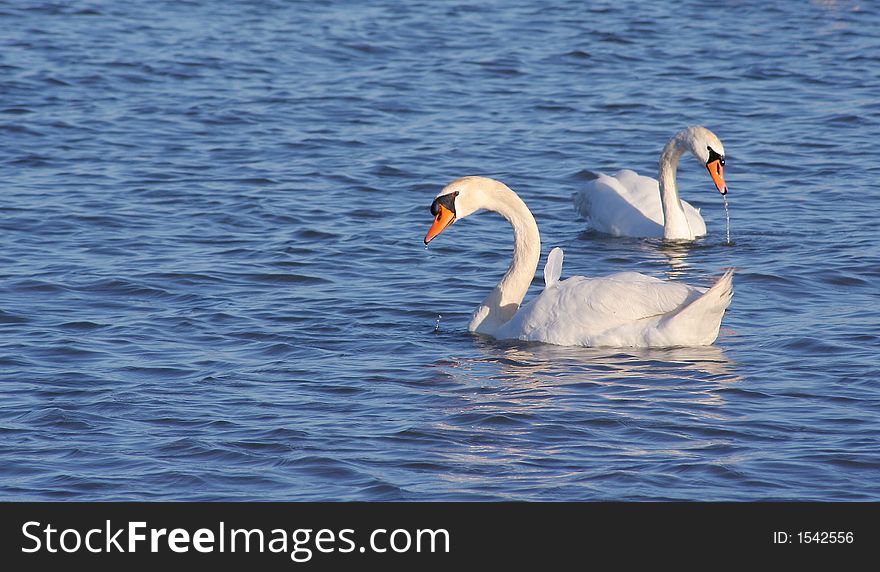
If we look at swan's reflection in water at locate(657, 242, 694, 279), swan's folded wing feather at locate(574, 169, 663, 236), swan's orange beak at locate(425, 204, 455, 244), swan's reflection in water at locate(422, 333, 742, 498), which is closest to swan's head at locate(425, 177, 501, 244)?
swan's orange beak at locate(425, 204, 455, 244)

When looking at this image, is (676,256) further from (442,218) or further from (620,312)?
Answer: (620,312)

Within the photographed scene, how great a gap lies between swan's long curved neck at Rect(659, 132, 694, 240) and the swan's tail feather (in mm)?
3547

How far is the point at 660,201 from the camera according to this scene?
1409 centimetres

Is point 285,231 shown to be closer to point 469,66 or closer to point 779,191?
point 779,191

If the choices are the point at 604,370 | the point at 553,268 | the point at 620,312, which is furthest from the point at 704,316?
the point at 553,268

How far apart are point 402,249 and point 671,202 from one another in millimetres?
2399

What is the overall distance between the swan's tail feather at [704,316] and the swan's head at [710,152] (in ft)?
13.2

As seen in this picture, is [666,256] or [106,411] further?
[666,256]

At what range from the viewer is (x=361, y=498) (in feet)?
24.2

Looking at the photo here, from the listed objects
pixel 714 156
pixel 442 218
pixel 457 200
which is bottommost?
pixel 442 218

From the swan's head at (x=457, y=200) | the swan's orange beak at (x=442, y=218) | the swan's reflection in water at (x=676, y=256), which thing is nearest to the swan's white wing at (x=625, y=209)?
the swan's reflection in water at (x=676, y=256)

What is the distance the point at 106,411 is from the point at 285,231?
490cm

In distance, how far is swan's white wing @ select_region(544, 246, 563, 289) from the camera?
1028 centimetres
